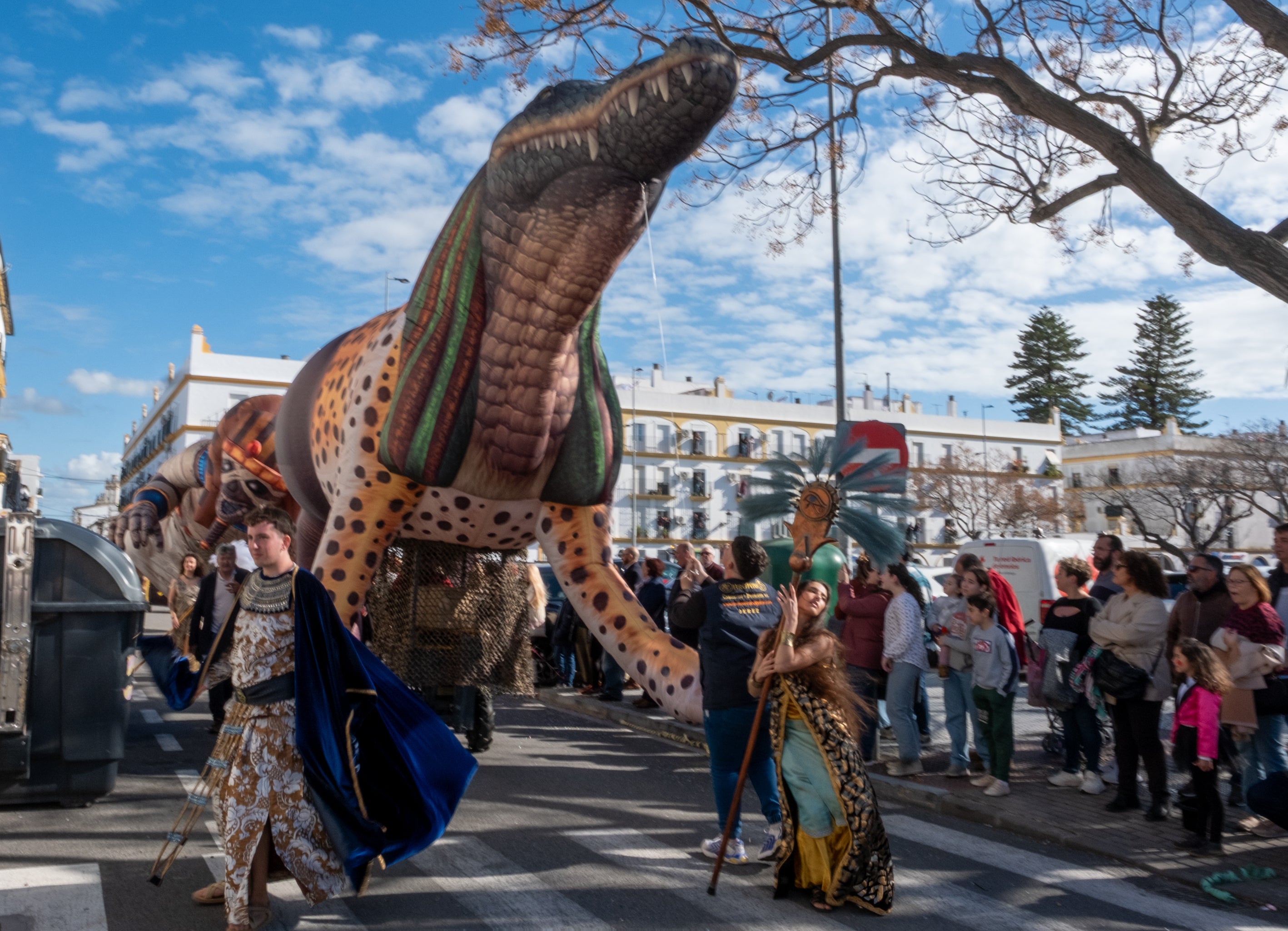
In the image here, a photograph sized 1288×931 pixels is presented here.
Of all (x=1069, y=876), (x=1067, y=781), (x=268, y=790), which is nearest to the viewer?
(x=268, y=790)

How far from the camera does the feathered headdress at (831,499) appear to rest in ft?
20.2

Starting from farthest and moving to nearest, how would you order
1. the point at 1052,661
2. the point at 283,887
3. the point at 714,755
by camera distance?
the point at 1052,661, the point at 714,755, the point at 283,887

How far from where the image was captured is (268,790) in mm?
4023

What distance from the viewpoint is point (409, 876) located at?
482cm

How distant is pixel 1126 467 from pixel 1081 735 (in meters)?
46.0

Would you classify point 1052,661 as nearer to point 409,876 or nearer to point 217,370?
point 409,876

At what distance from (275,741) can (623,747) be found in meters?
5.01

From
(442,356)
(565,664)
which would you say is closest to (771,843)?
(442,356)

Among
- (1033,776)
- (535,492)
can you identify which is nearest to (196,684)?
(535,492)

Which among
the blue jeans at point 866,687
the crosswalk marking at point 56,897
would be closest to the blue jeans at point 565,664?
the blue jeans at point 866,687

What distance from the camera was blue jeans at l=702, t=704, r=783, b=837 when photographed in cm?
514

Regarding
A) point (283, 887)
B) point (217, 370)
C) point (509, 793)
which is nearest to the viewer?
point (283, 887)

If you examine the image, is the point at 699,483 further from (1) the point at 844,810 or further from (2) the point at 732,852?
(1) the point at 844,810

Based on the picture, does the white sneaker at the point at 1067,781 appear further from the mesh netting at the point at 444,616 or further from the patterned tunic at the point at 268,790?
the patterned tunic at the point at 268,790
